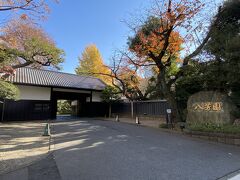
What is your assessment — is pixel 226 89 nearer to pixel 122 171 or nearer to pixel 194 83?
pixel 194 83

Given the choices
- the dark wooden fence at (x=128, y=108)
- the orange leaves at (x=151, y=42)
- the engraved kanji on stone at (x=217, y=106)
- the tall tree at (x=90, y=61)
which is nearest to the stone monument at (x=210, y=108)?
the engraved kanji on stone at (x=217, y=106)

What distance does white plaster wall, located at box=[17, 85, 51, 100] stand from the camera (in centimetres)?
1580

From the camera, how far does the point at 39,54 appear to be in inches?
460

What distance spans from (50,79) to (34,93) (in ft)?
7.76

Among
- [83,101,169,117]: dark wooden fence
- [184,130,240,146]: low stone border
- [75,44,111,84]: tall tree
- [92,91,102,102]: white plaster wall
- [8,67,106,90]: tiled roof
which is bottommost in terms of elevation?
[184,130,240,146]: low stone border

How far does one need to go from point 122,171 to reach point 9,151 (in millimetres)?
3983

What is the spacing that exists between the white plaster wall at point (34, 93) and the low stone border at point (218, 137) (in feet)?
44.8

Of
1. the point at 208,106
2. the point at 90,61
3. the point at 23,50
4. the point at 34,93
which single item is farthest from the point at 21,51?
the point at 90,61

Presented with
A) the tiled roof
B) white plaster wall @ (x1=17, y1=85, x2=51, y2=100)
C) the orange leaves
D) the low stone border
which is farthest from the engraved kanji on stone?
white plaster wall @ (x1=17, y1=85, x2=51, y2=100)

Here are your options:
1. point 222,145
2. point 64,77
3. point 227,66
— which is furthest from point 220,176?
point 64,77

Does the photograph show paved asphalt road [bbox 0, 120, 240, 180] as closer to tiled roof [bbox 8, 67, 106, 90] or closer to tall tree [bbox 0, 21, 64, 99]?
tall tree [bbox 0, 21, 64, 99]

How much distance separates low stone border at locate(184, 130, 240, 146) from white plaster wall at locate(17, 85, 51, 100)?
13.7 m

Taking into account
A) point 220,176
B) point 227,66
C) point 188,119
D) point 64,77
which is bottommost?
point 220,176

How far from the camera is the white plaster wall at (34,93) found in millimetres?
15805
